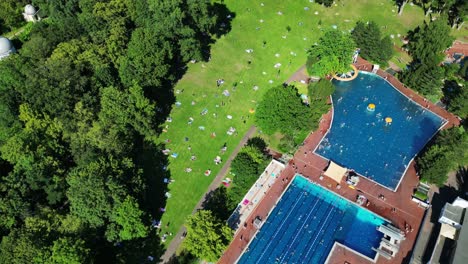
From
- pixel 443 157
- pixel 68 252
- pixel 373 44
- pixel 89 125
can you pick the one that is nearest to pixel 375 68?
pixel 373 44

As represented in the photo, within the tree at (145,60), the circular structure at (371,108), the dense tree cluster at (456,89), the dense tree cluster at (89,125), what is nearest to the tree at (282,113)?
the circular structure at (371,108)

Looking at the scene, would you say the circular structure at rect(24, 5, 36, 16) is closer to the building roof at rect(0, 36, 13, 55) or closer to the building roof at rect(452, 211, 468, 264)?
the building roof at rect(0, 36, 13, 55)

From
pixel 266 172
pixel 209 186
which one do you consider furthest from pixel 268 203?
pixel 209 186

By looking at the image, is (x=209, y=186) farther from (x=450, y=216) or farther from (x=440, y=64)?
(x=440, y=64)

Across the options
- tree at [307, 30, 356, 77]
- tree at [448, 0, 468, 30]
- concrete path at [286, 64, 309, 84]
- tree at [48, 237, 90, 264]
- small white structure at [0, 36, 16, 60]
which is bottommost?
tree at [48, 237, 90, 264]

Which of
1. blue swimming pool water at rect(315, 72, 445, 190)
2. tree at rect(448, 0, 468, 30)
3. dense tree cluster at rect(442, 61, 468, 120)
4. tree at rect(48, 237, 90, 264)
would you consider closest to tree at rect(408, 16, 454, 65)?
dense tree cluster at rect(442, 61, 468, 120)

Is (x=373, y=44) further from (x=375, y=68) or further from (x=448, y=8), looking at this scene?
(x=448, y=8)
